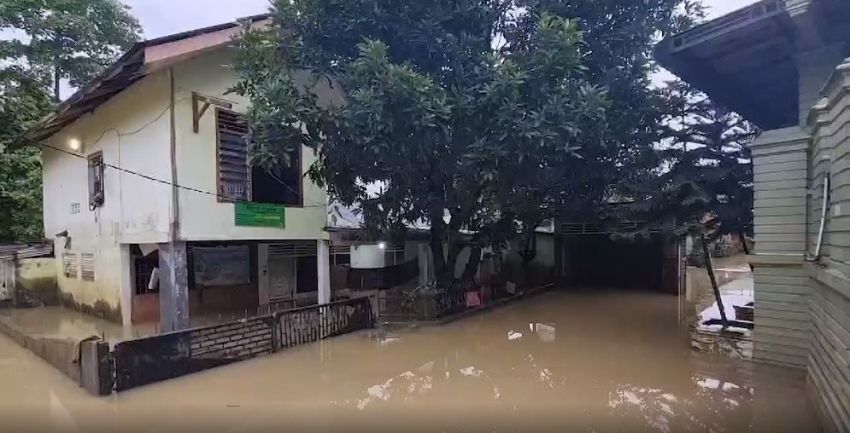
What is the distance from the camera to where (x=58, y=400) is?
6.34 meters

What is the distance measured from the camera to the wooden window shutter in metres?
9.79

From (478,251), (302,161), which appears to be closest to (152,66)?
(302,161)

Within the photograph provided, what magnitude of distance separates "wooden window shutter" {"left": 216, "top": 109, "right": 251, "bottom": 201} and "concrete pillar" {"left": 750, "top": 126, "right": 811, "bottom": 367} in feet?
27.7

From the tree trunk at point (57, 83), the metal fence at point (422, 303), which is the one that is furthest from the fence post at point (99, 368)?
the tree trunk at point (57, 83)

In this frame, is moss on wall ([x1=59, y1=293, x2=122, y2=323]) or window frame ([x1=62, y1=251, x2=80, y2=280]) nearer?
moss on wall ([x1=59, y1=293, x2=122, y2=323])

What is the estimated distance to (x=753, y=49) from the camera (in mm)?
7324

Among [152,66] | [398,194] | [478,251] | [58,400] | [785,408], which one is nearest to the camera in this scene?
[785,408]

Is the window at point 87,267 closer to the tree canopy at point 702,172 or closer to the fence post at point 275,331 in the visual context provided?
the fence post at point 275,331

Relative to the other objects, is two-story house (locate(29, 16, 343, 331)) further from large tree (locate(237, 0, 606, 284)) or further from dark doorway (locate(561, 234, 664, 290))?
dark doorway (locate(561, 234, 664, 290))

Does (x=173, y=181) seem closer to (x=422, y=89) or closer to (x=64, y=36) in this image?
(x=422, y=89)

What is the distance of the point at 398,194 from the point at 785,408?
24.1ft

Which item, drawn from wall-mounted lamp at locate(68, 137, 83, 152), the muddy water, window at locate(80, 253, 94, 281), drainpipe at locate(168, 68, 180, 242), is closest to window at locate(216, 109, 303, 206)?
drainpipe at locate(168, 68, 180, 242)

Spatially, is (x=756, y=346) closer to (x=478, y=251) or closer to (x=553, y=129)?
(x=553, y=129)

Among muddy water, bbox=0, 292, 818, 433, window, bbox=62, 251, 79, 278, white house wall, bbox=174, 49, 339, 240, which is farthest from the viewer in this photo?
window, bbox=62, 251, 79, 278
